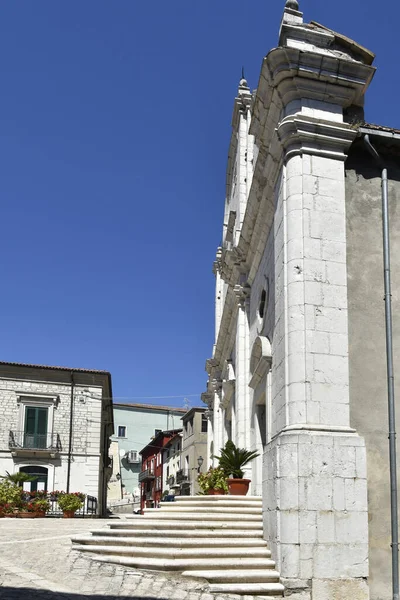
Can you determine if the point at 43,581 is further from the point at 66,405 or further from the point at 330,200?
the point at 66,405

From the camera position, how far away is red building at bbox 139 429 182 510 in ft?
213

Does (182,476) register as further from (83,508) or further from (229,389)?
(229,389)

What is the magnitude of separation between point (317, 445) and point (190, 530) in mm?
2685

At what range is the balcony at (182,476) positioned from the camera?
174ft

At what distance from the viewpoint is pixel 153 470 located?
226 feet

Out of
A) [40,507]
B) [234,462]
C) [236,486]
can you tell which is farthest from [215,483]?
[40,507]

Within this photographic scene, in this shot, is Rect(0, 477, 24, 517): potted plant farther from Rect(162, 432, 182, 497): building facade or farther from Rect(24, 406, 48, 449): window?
Rect(162, 432, 182, 497): building facade

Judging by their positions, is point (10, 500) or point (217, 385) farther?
point (217, 385)

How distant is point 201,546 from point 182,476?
4573 cm

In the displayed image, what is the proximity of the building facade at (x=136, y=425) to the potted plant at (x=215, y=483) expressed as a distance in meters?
58.1

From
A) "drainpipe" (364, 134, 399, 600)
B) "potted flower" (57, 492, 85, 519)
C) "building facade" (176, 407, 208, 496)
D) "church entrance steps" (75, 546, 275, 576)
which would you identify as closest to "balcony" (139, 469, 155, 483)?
"building facade" (176, 407, 208, 496)

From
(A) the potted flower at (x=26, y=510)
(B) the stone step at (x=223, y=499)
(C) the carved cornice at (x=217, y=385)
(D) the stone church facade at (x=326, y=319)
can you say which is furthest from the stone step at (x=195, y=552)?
(C) the carved cornice at (x=217, y=385)

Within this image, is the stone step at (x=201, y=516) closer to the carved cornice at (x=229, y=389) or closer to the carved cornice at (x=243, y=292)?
the carved cornice at (x=243, y=292)

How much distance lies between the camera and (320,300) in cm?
965
